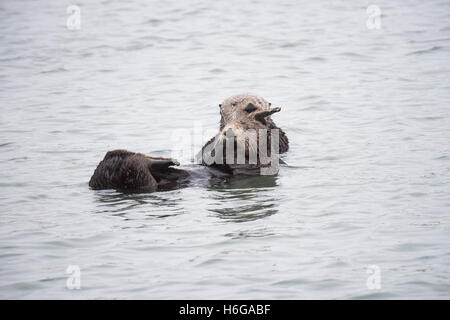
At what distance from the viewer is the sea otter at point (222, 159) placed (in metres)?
6.03

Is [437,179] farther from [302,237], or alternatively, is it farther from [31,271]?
[31,271]

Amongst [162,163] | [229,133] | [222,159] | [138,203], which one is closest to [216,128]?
[222,159]

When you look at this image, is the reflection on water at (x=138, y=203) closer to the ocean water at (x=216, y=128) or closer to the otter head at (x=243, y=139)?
the ocean water at (x=216, y=128)

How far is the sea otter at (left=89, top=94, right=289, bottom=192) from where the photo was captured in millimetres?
6031

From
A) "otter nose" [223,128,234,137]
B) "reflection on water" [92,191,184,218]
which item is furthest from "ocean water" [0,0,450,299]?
"otter nose" [223,128,234,137]

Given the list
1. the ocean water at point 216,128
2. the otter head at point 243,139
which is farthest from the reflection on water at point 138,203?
the otter head at point 243,139

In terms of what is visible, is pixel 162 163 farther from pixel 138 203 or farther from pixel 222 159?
pixel 222 159

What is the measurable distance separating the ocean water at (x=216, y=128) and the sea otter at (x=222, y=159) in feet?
0.43

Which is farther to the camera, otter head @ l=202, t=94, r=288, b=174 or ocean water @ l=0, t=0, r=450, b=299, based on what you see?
otter head @ l=202, t=94, r=288, b=174

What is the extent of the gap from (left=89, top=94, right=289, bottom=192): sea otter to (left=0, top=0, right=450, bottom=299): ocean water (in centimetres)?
13

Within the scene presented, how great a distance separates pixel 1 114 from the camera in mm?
10508

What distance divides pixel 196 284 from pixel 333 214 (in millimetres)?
1660

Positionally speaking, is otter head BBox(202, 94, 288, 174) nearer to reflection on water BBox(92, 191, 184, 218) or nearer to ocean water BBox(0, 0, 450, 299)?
ocean water BBox(0, 0, 450, 299)

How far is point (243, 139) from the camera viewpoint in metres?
6.49
